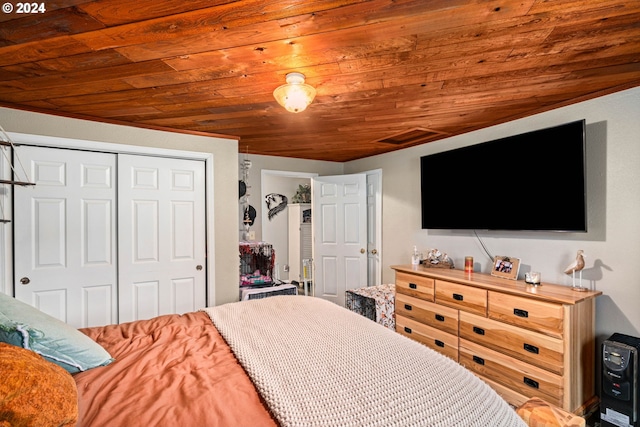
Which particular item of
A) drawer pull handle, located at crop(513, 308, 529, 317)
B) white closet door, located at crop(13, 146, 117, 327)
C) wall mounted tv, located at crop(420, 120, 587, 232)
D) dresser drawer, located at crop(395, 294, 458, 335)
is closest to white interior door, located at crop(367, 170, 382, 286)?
wall mounted tv, located at crop(420, 120, 587, 232)

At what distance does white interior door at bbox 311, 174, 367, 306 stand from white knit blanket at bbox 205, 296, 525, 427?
2624 mm

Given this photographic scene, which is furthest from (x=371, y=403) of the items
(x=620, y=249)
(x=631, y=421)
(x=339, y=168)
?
(x=339, y=168)

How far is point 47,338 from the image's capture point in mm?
1135

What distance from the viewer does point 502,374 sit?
229 cm

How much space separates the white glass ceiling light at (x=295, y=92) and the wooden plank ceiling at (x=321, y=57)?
0.20 feet

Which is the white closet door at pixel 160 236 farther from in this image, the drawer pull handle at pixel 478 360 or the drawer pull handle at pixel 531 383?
the drawer pull handle at pixel 531 383

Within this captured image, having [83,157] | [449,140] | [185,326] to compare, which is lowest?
[185,326]

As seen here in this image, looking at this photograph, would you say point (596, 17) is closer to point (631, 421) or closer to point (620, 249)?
point (620, 249)

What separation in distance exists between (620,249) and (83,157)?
4271 millimetres

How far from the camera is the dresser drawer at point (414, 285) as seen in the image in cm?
288

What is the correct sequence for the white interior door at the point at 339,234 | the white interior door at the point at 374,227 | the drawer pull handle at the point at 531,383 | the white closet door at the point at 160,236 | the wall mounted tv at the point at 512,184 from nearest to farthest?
the drawer pull handle at the point at 531,383 → the wall mounted tv at the point at 512,184 → the white closet door at the point at 160,236 → the white interior door at the point at 374,227 → the white interior door at the point at 339,234

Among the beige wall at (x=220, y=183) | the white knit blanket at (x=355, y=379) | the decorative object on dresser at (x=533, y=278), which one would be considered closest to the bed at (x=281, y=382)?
the white knit blanket at (x=355, y=379)

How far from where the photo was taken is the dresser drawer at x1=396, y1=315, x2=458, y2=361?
265 cm

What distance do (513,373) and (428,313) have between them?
790 millimetres
